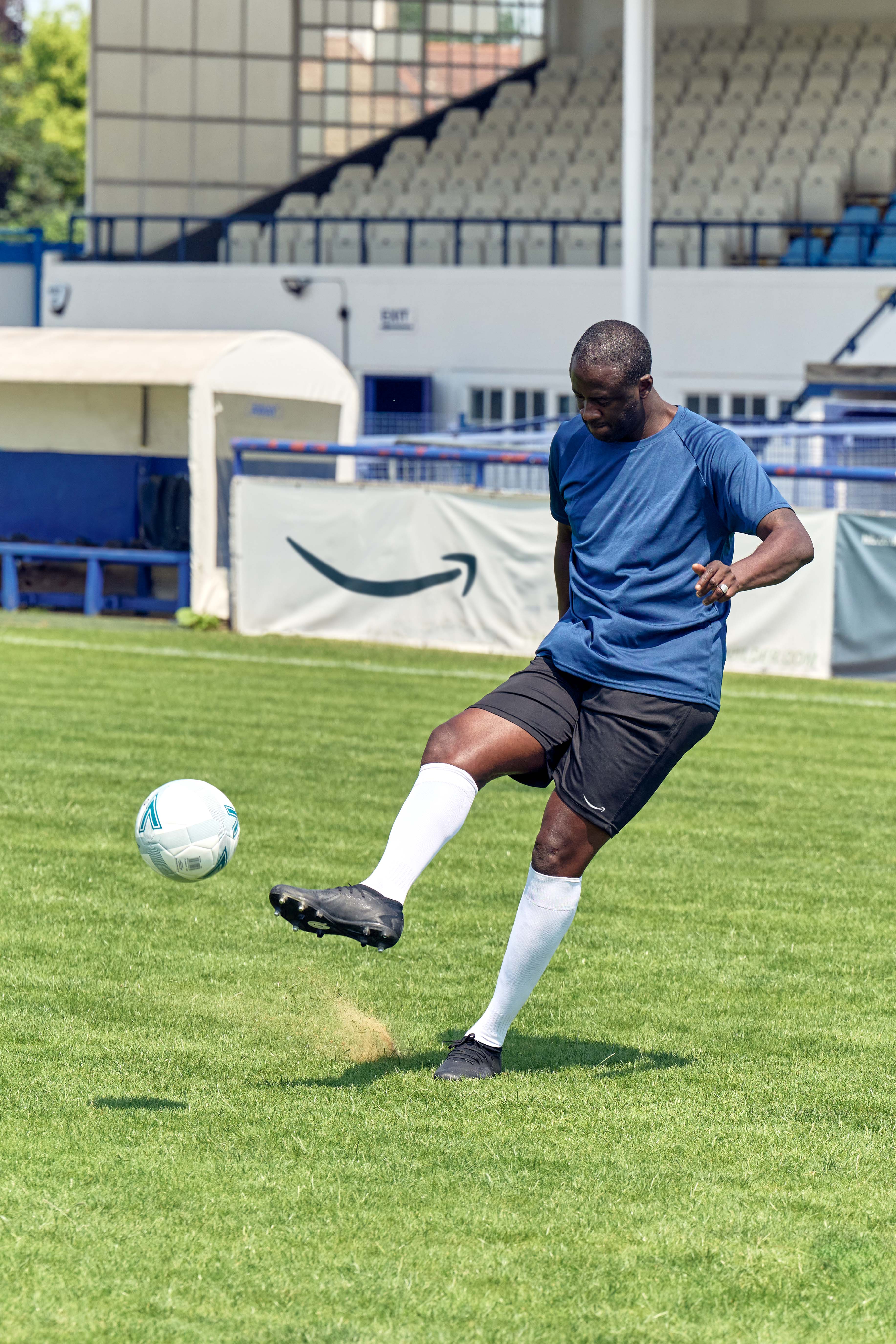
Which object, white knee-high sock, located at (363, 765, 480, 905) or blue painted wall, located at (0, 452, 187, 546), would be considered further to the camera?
blue painted wall, located at (0, 452, 187, 546)

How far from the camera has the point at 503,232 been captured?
28.0m

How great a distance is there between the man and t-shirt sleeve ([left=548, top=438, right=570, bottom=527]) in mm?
41

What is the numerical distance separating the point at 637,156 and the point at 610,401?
55.5 ft

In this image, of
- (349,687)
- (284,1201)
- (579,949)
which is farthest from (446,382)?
(284,1201)

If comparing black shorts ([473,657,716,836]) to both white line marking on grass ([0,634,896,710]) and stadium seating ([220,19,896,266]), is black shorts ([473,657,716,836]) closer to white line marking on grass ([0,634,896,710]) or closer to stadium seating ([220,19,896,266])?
white line marking on grass ([0,634,896,710])

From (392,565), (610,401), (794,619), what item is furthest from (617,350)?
(392,565)

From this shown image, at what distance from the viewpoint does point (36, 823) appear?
8.22m

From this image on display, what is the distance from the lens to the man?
4.37 metres

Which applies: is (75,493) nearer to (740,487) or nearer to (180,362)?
(180,362)

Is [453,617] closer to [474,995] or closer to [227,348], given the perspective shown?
[227,348]

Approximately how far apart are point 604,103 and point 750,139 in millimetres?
3634

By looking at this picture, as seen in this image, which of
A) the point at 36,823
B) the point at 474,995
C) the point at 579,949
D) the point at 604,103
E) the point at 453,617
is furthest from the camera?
the point at 604,103

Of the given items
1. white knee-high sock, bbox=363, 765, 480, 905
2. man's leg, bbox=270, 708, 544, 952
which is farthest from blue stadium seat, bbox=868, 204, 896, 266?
white knee-high sock, bbox=363, 765, 480, 905

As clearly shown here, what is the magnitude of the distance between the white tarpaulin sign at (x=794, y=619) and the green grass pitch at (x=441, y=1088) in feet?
16.4
